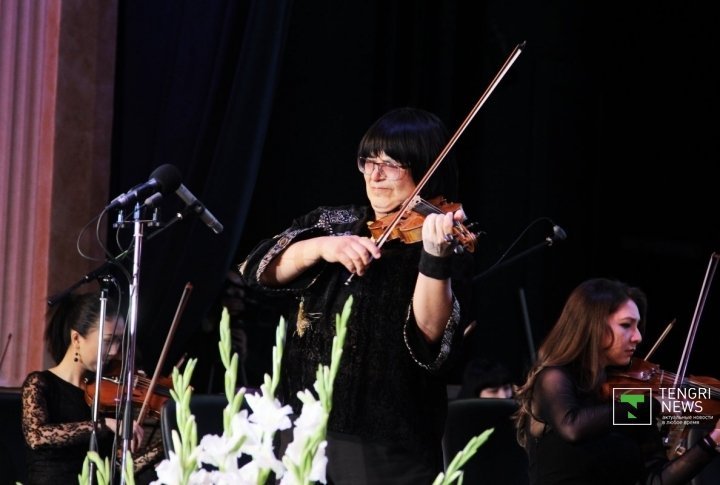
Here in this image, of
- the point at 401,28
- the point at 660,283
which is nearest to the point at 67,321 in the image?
the point at 401,28

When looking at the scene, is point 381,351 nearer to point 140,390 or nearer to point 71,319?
point 140,390

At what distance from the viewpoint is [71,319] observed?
3.30 m

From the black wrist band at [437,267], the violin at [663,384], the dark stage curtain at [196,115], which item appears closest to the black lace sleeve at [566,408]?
the violin at [663,384]

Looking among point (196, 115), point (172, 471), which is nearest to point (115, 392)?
point (196, 115)

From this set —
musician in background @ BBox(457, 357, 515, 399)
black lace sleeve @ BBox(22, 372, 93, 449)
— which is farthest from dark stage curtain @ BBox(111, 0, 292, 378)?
musician in background @ BBox(457, 357, 515, 399)

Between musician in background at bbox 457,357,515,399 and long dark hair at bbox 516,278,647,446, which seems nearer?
long dark hair at bbox 516,278,647,446

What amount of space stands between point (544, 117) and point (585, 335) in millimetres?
2557

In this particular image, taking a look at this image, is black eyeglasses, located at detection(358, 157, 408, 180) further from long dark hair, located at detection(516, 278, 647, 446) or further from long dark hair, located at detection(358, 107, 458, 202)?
long dark hair, located at detection(516, 278, 647, 446)

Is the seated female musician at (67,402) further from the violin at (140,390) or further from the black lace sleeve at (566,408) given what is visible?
the black lace sleeve at (566,408)

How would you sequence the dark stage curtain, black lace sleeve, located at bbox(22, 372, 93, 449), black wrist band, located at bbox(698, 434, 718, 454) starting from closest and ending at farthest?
black wrist band, located at bbox(698, 434, 718, 454) < black lace sleeve, located at bbox(22, 372, 93, 449) < the dark stage curtain

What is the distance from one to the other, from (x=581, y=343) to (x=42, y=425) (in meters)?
1.45

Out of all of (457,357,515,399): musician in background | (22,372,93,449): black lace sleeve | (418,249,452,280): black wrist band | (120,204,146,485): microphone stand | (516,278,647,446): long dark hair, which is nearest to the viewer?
(418,249,452,280): black wrist band

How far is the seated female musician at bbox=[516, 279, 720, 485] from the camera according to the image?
275 cm

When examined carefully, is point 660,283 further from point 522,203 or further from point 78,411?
point 78,411
